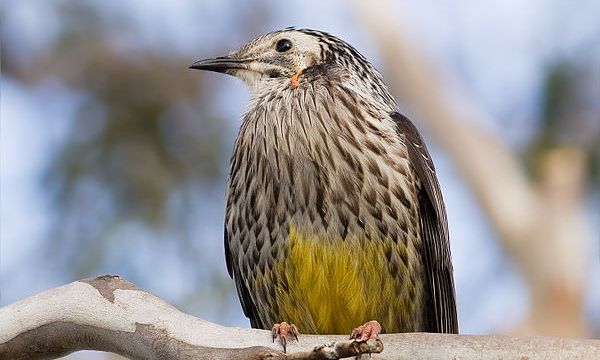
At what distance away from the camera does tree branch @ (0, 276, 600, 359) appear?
465cm

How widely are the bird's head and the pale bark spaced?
4885 millimetres

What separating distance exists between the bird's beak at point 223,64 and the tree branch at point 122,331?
6.85 ft

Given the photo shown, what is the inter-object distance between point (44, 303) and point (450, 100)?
804 centimetres

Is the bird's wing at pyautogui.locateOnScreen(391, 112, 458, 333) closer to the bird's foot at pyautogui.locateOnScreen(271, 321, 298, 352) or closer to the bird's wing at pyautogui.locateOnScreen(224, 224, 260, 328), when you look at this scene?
the bird's wing at pyautogui.locateOnScreen(224, 224, 260, 328)

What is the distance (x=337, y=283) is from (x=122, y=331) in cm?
134

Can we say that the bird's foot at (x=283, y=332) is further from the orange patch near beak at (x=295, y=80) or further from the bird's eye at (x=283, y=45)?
the bird's eye at (x=283, y=45)

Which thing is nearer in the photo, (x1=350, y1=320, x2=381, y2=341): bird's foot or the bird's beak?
(x1=350, y1=320, x2=381, y2=341): bird's foot

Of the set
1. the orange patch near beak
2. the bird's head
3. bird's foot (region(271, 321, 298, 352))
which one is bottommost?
bird's foot (region(271, 321, 298, 352))

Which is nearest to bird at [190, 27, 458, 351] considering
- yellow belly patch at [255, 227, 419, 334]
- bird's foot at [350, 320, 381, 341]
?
yellow belly patch at [255, 227, 419, 334]

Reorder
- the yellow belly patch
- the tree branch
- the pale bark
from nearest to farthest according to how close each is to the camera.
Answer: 1. the tree branch
2. the yellow belly patch
3. the pale bark

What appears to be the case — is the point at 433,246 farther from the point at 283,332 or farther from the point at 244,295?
the point at 283,332

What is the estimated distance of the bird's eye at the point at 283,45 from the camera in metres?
6.68

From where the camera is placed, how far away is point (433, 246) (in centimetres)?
618

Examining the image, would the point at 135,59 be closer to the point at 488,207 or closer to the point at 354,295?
the point at 488,207
